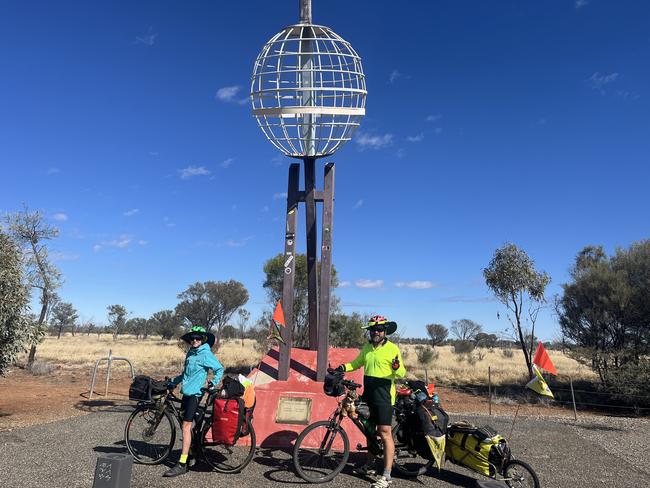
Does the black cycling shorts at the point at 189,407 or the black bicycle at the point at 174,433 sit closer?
the black cycling shorts at the point at 189,407

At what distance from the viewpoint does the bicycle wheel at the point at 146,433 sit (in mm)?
5898

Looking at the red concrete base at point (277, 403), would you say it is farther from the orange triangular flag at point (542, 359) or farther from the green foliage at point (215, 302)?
the green foliage at point (215, 302)

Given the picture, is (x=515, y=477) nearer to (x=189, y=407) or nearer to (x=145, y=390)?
(x=189, y=407)

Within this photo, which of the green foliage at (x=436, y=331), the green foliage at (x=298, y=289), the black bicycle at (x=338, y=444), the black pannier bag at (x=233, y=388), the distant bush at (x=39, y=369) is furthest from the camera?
the green foliage at (x=436, y=331)

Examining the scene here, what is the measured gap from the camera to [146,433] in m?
6.08

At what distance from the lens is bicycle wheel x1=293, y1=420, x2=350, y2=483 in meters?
5.41

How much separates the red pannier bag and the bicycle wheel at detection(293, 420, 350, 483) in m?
0.70

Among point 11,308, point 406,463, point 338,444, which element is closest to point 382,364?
point 338,444

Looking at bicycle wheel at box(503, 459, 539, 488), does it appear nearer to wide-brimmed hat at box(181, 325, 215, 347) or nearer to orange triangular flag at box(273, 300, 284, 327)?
wide-brimmed hat at box(181, 325, 215, 347)

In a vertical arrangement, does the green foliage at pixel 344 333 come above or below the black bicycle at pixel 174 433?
above

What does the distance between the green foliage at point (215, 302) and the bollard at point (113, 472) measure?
1345 inches

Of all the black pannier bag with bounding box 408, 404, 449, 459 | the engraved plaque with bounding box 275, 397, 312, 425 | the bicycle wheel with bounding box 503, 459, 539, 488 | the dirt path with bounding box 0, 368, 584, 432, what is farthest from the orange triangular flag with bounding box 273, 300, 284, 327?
the dirt path with bounding box 0, 368, 584, 432

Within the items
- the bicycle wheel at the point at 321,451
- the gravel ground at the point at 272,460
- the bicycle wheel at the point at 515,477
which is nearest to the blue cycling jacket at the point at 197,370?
the gravel ground at the point at 272,460

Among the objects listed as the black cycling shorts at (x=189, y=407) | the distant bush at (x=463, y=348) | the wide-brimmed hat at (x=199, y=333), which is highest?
the distant bush at (x=463, y=348)
